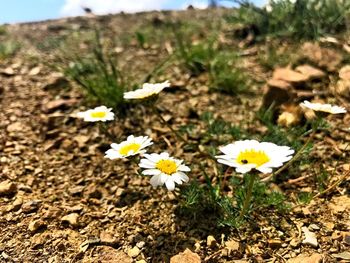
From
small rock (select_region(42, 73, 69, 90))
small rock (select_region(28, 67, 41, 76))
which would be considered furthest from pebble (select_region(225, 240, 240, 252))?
small rock (select_region(28, 67, 41, 76))

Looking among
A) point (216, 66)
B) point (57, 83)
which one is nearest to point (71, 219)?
point (57, 83)

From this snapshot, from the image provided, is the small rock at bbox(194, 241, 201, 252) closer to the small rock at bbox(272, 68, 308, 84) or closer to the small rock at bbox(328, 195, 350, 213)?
the small rock at bbox(328, 195, 350, 213)

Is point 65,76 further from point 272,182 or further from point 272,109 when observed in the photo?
point 272,182

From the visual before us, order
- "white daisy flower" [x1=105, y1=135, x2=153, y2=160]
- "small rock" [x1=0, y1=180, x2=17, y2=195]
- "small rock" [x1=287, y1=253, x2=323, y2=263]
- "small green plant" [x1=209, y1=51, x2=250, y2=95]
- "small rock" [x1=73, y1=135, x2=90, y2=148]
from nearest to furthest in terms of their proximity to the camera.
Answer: "small rock" [x1=287, y1=253, x2=323, y2=263] → "white daisy flower" [x1=105, y1=135, x2=153, y2=160] → "small rock" [x1=0, y1=180, x2=17, y2=195] → "small rock" [x1=73, y1=135, x2=90, y2=148] → "small green plant" [x1=209, y1=51, x2=250, y2=95]

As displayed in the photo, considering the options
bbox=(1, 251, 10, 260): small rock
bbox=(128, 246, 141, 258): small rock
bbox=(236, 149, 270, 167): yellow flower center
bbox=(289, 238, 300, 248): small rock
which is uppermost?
bbox=(236, 149, 270, 167): yellow flower center

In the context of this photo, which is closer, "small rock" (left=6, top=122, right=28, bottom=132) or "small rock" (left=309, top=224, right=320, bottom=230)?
"small rock" (left=309, top=224, right=320, bottom=230)

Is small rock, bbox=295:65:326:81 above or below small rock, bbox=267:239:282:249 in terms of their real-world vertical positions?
above

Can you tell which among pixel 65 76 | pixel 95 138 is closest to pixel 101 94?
pixel 95 138

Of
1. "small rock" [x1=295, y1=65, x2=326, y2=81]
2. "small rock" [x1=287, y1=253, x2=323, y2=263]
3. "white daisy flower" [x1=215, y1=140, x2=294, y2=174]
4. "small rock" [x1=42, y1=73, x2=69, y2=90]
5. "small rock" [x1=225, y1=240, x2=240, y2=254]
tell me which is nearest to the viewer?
"white daisy flower" [x1=215, y1=140, x2=294, y2=174]
